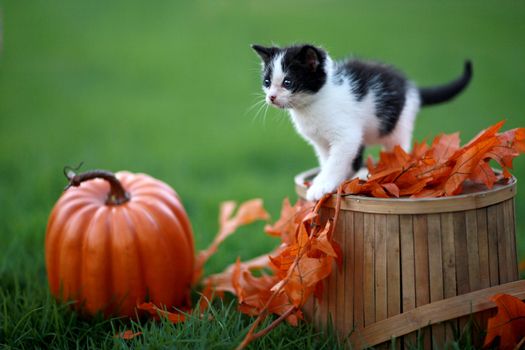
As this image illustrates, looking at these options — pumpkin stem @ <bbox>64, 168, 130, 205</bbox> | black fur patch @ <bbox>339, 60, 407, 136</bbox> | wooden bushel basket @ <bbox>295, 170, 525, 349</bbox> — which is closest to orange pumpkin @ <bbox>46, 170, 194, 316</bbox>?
pumpkin stem @ <bbox>64, 168, 130, 205</bbox>

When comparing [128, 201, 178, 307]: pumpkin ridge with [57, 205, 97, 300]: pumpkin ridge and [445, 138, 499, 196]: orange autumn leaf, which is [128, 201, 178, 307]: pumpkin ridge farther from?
[445, 138, 499, 196]: orange autumn leaf

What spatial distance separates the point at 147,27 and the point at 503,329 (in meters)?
6.12

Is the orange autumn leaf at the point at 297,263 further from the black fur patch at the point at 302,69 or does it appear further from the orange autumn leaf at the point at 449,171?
the black fur patch at the point at 302,69

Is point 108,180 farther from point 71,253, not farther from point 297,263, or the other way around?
point 297,263

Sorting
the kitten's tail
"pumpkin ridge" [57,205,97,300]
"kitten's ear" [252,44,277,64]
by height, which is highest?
"kitten's ear" [252,44,277,64]

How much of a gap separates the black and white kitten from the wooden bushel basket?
0.73 ft

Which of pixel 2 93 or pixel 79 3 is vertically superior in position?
pixel 79 3

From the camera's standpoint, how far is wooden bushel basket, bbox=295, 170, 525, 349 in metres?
1.59

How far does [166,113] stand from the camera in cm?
532

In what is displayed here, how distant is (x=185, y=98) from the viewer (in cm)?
572

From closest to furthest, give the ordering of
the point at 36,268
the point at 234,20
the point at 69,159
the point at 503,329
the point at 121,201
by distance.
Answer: the point at 503,329 → the point at 121,201 → the point at 36,268 → the point at 69,159 → the point at 234,20

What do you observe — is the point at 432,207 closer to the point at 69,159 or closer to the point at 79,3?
the point at 69,159

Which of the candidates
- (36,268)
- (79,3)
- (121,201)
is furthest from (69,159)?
(79,3)

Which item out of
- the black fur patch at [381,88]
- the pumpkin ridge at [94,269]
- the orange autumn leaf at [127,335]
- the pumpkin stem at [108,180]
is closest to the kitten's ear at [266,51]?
the black fur patch at [381,88]
